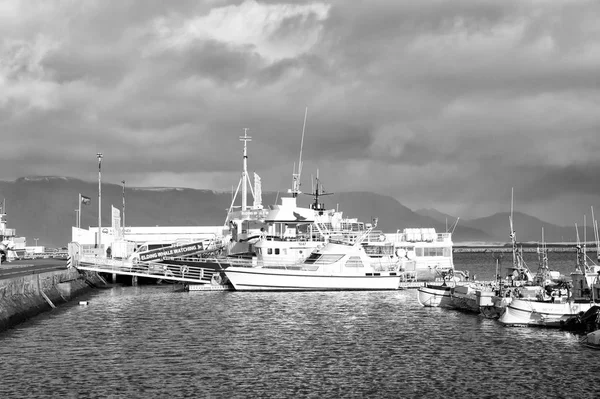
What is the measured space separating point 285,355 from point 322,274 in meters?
32.8

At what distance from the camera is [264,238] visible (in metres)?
76.5

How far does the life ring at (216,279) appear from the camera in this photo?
239ft

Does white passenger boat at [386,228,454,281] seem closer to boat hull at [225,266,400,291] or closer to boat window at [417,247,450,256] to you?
boat window at [417,247,450,256]

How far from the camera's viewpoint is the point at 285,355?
36750 millimetres

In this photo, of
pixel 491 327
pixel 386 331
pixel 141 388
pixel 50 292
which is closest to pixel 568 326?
pixel 491 327

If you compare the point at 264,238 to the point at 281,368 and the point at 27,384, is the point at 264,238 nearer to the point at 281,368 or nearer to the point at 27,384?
the point at 281,368

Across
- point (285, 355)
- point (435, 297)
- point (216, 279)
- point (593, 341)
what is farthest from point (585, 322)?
point (216, 279)

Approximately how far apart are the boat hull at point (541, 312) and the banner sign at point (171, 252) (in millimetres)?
41439

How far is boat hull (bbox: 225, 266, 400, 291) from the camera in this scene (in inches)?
2726

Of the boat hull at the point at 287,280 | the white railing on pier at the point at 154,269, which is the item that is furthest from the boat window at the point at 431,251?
the white railing on pier at the point at 154,269

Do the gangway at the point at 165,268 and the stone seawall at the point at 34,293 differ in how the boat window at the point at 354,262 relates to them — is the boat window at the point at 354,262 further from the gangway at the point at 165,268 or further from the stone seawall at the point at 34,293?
the stone seawall at the point at 34,293

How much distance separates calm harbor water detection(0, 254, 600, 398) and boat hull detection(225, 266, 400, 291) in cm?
1250

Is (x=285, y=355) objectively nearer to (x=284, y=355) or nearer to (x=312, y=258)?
(x=284, y=355)

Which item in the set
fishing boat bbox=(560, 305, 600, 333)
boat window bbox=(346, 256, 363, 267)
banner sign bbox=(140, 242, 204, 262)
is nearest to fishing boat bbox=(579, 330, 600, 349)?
fishing boat bbox=(560, 305, 600, 333)
